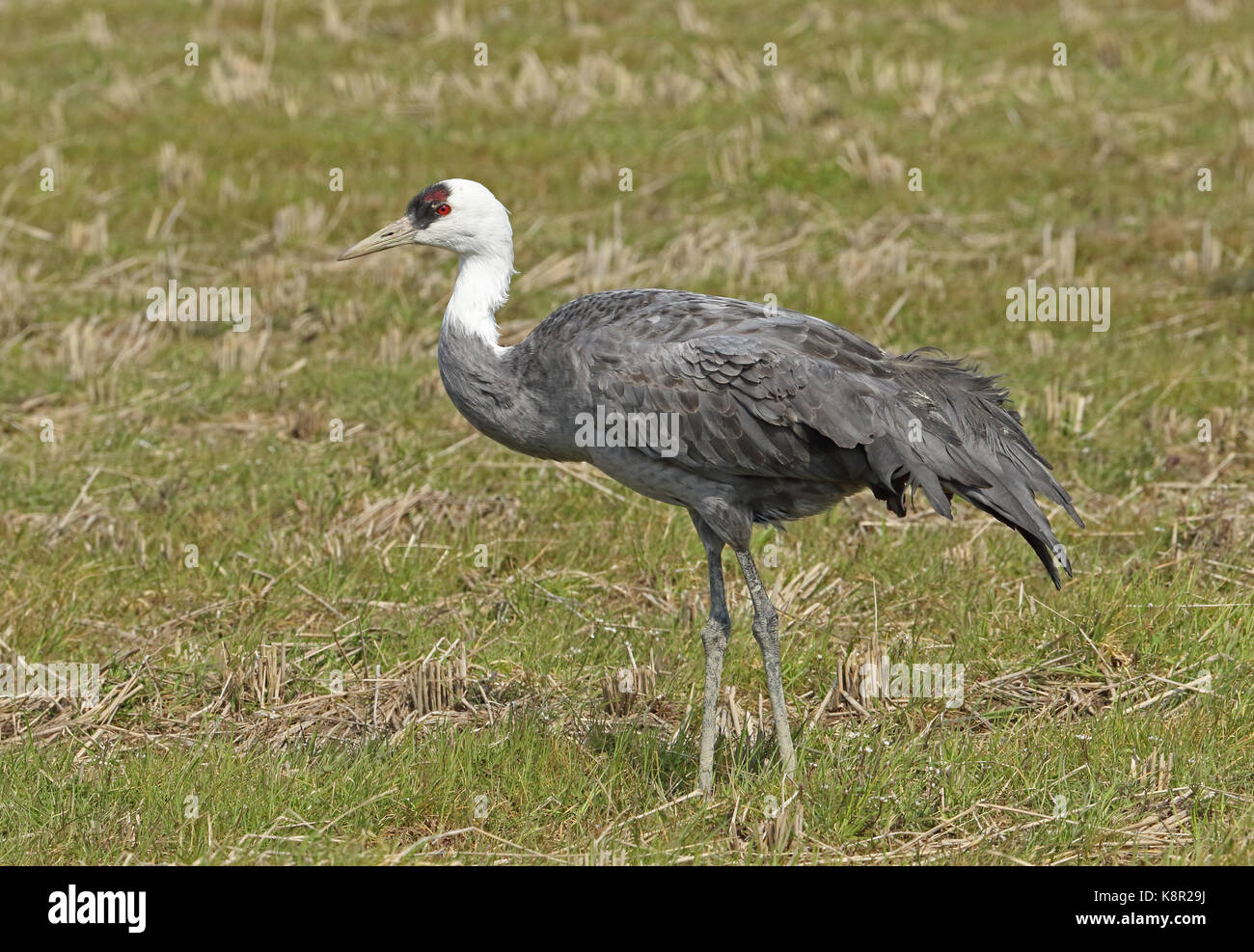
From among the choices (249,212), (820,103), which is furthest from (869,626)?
(820,103)

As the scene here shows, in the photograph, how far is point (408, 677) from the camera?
21.0 ft

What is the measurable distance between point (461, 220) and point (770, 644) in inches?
80.7

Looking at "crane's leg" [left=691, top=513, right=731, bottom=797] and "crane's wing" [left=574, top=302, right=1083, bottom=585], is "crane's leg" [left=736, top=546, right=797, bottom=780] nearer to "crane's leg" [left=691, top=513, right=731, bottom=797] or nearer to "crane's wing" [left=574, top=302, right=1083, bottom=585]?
"crane's leg" [left=691, top=513, right=731, bottom=797]

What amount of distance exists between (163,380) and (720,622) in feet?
18.2

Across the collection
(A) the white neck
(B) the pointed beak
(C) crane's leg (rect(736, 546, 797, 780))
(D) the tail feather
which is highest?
(B) the pointed beak

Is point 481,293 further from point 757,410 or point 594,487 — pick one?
point 594,487

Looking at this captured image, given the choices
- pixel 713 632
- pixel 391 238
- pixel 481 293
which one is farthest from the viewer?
pixel 391 238

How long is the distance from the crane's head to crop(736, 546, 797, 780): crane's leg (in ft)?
5.23

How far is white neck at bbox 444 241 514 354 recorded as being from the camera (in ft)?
19.8

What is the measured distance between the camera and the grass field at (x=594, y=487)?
5.45 metres

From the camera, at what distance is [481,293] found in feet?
20.2

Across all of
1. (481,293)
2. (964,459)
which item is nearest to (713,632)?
(964,459)

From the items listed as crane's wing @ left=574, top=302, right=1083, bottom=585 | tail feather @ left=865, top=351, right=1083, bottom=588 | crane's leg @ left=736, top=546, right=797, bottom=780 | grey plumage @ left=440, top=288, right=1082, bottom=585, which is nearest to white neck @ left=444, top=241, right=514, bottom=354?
grey plumage @ left=440, top=288, right=1082, bottom=585

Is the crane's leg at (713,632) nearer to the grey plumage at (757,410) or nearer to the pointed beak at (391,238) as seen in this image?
the grey plumage at (757,410)
